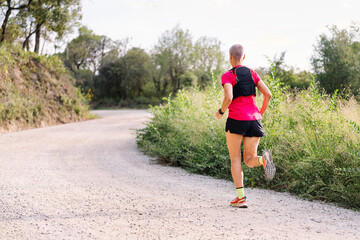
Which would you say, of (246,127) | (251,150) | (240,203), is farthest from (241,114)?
(240,203)

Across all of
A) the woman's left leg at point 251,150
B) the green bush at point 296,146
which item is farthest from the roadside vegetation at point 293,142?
the woman's left leg at point 251,150

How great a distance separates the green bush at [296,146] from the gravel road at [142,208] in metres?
0.34

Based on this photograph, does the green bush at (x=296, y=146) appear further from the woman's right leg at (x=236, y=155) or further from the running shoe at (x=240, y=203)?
the woman's right leg at (x=236, y=155)

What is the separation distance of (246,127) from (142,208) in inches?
67.9

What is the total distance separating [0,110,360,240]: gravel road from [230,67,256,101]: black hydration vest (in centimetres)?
153

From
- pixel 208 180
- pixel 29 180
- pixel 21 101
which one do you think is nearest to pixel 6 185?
pixel 29 180

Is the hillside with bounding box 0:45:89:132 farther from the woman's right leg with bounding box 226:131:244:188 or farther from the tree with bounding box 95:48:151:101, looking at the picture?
the tree with bounding box 95:48:151:101

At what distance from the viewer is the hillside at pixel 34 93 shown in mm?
13606

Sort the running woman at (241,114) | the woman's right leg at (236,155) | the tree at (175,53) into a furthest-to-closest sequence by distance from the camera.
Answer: the tree at (175,53) → the woman's right leg at (236,155) → the running woman at (241,114)

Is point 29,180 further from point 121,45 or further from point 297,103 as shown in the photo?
point 121,45

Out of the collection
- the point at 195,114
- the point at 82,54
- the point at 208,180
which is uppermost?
the point at 82,54

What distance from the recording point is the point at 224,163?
19.8 feet

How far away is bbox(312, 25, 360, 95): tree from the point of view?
19.0 m

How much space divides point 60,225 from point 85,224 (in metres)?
0.27
